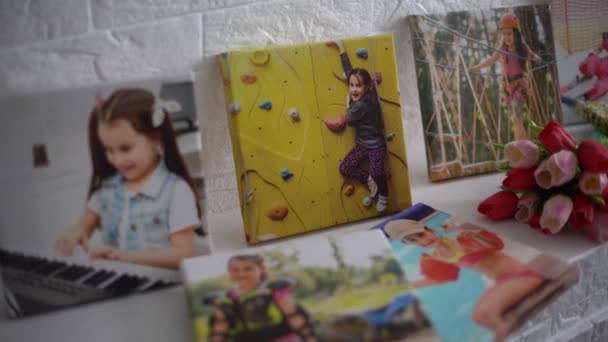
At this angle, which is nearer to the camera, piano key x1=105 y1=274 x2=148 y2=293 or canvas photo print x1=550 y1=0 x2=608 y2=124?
piano key x1=105 y1=274 x2=148 y2=293

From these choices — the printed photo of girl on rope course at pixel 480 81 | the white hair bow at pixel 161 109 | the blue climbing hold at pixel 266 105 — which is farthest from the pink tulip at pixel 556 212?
the white hair bow at pixel 161 109

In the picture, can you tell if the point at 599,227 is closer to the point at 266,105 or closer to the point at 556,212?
the point at 556,212

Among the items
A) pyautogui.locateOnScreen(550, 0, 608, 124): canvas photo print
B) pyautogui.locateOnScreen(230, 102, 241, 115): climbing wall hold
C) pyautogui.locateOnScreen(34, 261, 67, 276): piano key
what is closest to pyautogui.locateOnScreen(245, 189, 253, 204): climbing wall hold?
pyautogui.locateOnScreen(230, 102, 241, 115): climbing wall hold

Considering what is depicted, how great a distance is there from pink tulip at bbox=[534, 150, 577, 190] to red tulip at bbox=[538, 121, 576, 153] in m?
0.01

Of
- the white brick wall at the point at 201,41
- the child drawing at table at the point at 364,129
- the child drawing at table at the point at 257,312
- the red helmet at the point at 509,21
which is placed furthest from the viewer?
the red helmet at the point at 509,21

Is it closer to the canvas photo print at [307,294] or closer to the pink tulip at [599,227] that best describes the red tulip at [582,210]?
the pink tulip at [599,227]

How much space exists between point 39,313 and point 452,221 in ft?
1.80

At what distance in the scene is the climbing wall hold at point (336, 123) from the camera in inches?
29.5

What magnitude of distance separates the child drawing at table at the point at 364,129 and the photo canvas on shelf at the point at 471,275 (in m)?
0.08

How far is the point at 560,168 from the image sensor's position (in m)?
0.67

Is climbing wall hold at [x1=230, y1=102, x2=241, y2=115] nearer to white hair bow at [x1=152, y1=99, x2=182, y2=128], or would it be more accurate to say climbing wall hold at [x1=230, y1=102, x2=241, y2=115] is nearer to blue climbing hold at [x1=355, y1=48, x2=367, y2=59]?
white hair bow at [x1=152, y1=99, x2=182, y2=128]

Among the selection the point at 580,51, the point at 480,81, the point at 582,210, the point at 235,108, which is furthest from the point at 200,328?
the point at 580,51

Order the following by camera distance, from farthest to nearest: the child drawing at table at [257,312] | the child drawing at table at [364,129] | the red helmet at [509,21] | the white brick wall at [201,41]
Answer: the red helmet at [509,21] < the child drawing at table at [364,129] < the white brick wall at [201,41] < the child drawing at table at [257,312]

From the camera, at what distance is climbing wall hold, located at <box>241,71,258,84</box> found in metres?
0.71
